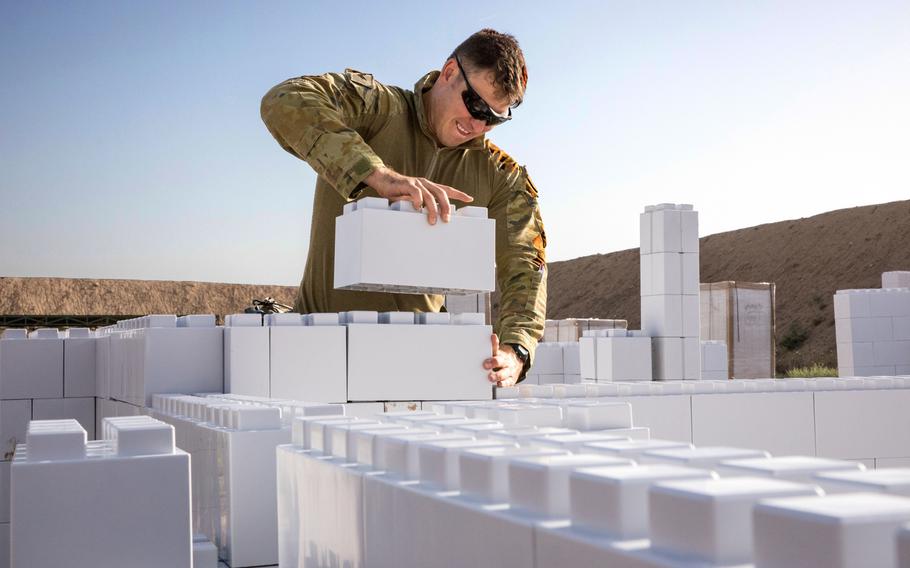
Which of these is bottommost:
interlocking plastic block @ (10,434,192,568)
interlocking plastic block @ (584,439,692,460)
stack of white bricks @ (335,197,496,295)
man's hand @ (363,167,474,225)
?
interlocking plastic block @ (10,434,192,568)

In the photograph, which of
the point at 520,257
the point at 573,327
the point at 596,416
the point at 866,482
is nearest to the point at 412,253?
the point at 520,257

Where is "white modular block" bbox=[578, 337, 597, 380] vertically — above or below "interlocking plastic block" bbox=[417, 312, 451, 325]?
below

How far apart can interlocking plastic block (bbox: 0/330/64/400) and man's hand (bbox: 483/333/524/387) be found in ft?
11.7

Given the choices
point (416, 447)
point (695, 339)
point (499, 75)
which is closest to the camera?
point (416, 447)

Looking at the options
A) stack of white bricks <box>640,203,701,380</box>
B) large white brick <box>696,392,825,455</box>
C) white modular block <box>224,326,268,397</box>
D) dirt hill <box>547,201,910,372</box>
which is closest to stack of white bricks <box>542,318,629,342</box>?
stack of white bricks <box>640,203,701,380</box>

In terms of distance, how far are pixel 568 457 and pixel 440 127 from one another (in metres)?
3.83

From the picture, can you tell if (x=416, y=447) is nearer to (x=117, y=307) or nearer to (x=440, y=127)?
(x=440, y=127)

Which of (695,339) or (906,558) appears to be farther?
(695,339)

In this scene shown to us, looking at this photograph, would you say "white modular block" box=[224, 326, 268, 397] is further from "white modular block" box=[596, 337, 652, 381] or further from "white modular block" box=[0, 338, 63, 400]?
"white modular block" box=[596, 337, 652, 381]

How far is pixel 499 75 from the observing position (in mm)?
4617

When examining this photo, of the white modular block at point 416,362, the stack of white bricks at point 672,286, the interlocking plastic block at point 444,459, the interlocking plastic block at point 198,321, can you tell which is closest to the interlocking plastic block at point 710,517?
the interlocking plastic block at point 444,459

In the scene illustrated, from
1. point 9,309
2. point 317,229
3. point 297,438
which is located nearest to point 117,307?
point 9,309

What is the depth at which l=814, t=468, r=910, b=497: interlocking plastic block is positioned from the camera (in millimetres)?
1190

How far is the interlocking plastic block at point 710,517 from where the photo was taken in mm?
1084
